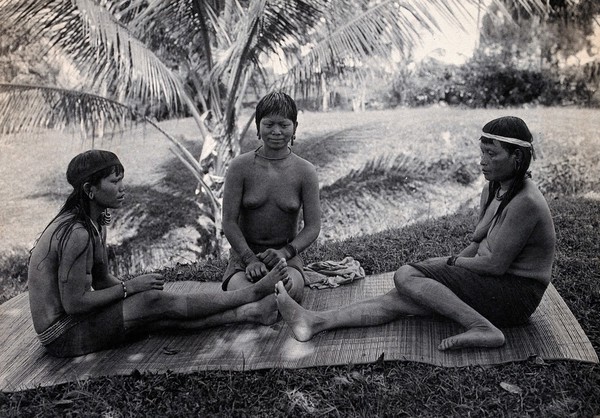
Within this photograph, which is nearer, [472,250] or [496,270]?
[496,270]

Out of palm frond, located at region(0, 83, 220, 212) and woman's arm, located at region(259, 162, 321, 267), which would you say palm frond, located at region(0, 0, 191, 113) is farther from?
woman's arm, located at region(259, 162, 321, 267)

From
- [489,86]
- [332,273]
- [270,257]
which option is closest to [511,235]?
[270,257]

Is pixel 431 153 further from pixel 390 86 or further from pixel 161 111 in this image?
pixel 161 111

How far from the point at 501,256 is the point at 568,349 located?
Result: 614 mm

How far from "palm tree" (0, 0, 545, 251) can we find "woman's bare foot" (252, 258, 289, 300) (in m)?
2.55

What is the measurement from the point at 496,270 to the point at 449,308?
34 cm

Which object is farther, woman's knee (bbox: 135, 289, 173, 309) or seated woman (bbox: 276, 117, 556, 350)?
woman's knee (bbox: 135, 289, 173, 309)

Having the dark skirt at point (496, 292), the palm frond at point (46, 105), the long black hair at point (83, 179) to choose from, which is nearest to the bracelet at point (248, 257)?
the long black hair at point (83, 179)

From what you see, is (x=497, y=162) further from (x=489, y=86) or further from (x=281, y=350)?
(x=489, y=86)

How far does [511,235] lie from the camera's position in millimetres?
3230

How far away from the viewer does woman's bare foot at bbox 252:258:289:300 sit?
11.9ft

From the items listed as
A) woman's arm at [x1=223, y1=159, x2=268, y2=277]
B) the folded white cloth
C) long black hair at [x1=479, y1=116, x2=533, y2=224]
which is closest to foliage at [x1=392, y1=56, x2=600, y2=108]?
the folded white cloth

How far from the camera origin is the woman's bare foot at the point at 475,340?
319cm

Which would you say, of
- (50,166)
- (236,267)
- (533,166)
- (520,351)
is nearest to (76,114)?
(236,267)
